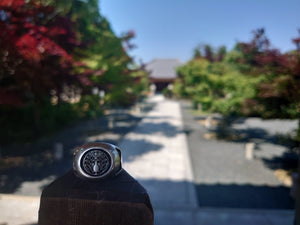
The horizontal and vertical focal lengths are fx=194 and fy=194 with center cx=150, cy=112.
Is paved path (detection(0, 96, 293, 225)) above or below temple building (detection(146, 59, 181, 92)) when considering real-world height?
below

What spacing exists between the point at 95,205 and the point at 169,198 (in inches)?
146

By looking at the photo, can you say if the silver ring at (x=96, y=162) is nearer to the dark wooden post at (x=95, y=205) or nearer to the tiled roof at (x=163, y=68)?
the dark wooden post at (x=95, y=205)

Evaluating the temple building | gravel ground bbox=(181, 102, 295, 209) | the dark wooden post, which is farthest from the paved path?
the temple building

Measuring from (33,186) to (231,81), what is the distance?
7.26m

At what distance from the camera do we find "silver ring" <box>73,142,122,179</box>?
5.39ft

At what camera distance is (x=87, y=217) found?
4.81 feet

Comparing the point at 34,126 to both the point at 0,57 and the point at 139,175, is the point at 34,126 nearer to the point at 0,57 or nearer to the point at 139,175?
the point at 0,57

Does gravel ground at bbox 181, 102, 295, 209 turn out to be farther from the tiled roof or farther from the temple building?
the tiled roof

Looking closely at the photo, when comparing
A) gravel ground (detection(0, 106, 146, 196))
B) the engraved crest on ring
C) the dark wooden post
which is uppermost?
the engraved crest on ring

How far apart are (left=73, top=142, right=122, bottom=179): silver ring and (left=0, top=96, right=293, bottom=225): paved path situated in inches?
109

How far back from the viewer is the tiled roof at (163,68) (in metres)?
40.8

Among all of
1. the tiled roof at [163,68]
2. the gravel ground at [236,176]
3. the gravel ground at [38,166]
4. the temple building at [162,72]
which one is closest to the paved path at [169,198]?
the gravel ground at [236,176]

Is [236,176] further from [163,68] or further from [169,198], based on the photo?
[163,68]

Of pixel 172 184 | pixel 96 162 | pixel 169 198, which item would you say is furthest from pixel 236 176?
pixel 96 162
